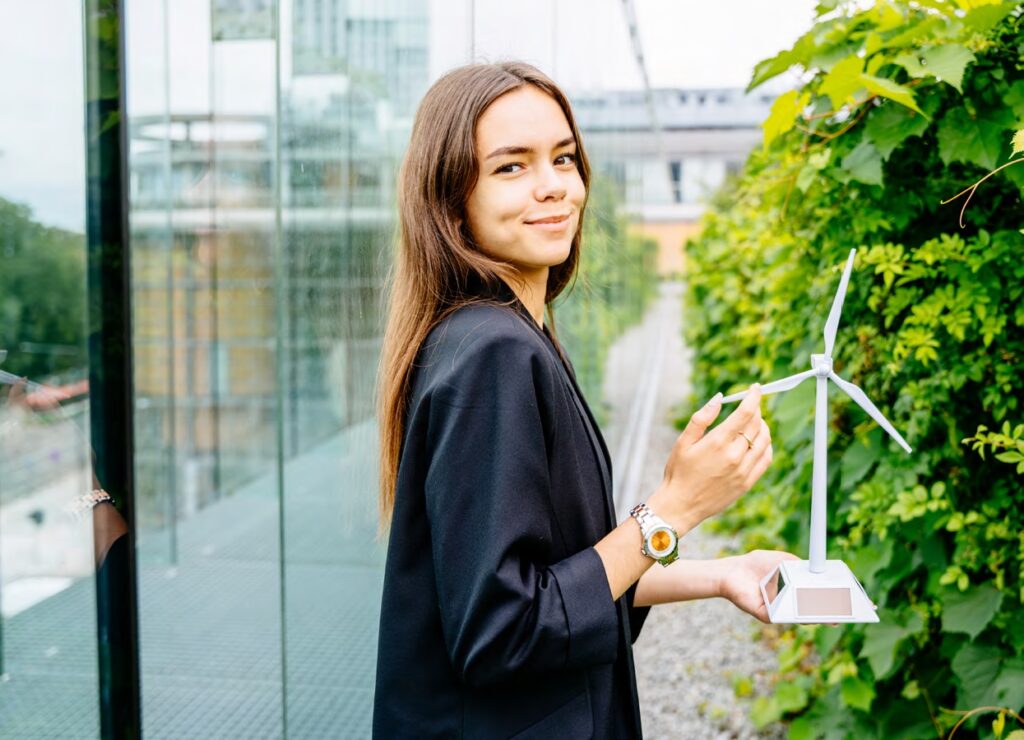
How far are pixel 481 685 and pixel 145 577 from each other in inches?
164

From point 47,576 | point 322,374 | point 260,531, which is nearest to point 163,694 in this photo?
point 47,576

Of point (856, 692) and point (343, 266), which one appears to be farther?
point (343, 266)

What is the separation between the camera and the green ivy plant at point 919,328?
2049mm

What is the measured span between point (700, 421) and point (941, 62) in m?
1.07

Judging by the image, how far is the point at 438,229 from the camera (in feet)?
5.05

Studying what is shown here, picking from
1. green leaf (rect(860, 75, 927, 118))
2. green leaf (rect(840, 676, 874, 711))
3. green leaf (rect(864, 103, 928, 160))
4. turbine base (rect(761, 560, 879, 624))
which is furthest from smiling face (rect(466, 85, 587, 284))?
green leaf (rect(840, 676, 874, 711))

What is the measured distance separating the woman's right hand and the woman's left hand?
0.28 metres

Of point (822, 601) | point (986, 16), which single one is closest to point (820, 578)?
point (822, 601)

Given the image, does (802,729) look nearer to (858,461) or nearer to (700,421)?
(858,461)

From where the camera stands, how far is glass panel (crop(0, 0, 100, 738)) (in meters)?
1.86

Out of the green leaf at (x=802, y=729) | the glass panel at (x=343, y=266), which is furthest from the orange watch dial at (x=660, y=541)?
the green leaf at (x=802, y=729)

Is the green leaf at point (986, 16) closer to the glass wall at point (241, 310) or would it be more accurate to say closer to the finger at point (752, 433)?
the glass wall at point (241, 310)

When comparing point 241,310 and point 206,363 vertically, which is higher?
point 241,310

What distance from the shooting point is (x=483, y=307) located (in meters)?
1.45
